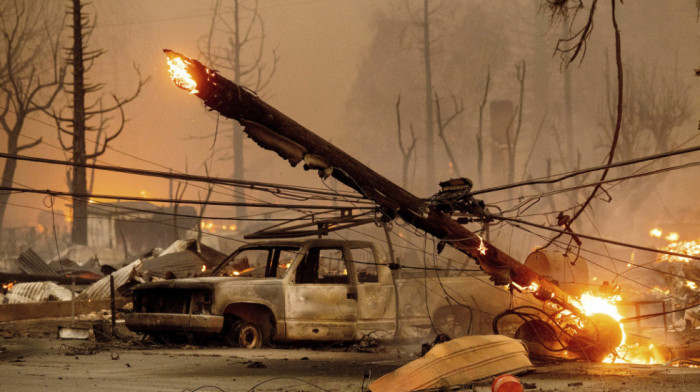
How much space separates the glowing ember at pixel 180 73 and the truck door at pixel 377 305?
4.63 metres

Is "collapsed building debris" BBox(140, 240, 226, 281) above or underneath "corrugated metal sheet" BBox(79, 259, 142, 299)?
above

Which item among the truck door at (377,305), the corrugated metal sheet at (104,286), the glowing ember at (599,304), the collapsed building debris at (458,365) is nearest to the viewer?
the collapsed building debris at (458,365)

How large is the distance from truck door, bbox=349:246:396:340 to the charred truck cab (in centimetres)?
2

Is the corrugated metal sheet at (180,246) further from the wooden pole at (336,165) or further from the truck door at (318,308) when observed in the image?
the wooden pole at (336,165)

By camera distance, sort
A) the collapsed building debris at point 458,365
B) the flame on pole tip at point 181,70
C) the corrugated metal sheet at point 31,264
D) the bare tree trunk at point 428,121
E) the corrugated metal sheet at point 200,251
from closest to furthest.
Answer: the collapsed building debris at point 458,365, the flame on pole tip at point 181,70, the corrugated metal sheet at point 200,251, the corrugated metal sheet at point 31,264, the bare tree trunk at point 428,121

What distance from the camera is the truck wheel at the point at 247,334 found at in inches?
409

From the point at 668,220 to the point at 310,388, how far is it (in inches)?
1595

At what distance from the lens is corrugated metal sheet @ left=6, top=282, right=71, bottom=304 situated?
19.5m

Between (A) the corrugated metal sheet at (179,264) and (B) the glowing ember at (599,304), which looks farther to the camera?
(A) the corrugated metal sheet at (179,264)

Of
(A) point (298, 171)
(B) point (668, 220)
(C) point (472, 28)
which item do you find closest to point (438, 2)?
(C) point (472, 28)

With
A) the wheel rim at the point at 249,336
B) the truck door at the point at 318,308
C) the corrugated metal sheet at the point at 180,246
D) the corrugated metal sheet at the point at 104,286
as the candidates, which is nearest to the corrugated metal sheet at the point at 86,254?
the corrugated metal sheet at the point at 180,246

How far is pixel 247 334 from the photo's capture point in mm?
10547

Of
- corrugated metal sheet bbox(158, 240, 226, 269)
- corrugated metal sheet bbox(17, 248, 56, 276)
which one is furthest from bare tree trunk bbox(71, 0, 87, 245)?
corrugated metal sheet bbox(158, 240, 226, 269)

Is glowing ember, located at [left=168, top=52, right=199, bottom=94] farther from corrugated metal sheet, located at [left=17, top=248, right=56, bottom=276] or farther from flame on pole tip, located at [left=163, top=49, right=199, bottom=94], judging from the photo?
corrugated metal sheet, located at [left=17, top=248, right=56, bottom=276]
